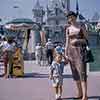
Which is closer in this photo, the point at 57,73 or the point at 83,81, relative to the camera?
the point at 83,81

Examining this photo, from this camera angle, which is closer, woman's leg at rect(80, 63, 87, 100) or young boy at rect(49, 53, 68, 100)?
woman's leg at rect(80, 63, 87, 100)

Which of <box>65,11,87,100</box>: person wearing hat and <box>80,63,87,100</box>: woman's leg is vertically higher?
<box>65,11,87,100</box>: person wearing hat

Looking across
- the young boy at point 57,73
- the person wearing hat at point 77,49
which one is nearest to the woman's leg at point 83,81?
the person wearing hat at point 77,49

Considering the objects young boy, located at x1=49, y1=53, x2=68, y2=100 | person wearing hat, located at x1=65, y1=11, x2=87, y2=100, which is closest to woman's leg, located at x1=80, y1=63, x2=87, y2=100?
person wearing hat, located at x1=65, y1=11, x2=87, y2=100

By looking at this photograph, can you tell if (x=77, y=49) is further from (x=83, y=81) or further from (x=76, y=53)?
(x=83, y=81)

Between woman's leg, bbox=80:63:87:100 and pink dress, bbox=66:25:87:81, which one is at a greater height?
pink dress, bbox=66:25:87:81

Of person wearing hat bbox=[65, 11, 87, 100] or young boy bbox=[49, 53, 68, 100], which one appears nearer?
person wearing hat bbox=[65, 11, 87, 100]

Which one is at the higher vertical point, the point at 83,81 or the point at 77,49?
the point at 77,49

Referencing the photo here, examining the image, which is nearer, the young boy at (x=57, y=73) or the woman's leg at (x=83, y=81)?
the woman's leg at (x=83, y=81)

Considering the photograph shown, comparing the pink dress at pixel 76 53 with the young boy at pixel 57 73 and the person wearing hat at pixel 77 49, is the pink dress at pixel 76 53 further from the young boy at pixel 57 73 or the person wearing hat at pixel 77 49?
the young boy at pixel 57 73

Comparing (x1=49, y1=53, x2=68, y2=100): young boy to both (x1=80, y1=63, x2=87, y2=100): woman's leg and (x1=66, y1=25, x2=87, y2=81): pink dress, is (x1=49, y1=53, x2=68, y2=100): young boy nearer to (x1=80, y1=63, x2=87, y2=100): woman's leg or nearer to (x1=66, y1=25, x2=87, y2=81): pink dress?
(x1=66, y1=25, x2=87, y2=81): pink dress

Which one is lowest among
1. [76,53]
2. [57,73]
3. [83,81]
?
[83,81]

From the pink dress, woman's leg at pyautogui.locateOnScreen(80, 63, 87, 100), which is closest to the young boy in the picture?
the pink dress

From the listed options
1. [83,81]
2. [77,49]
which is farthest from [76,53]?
[83,81]
